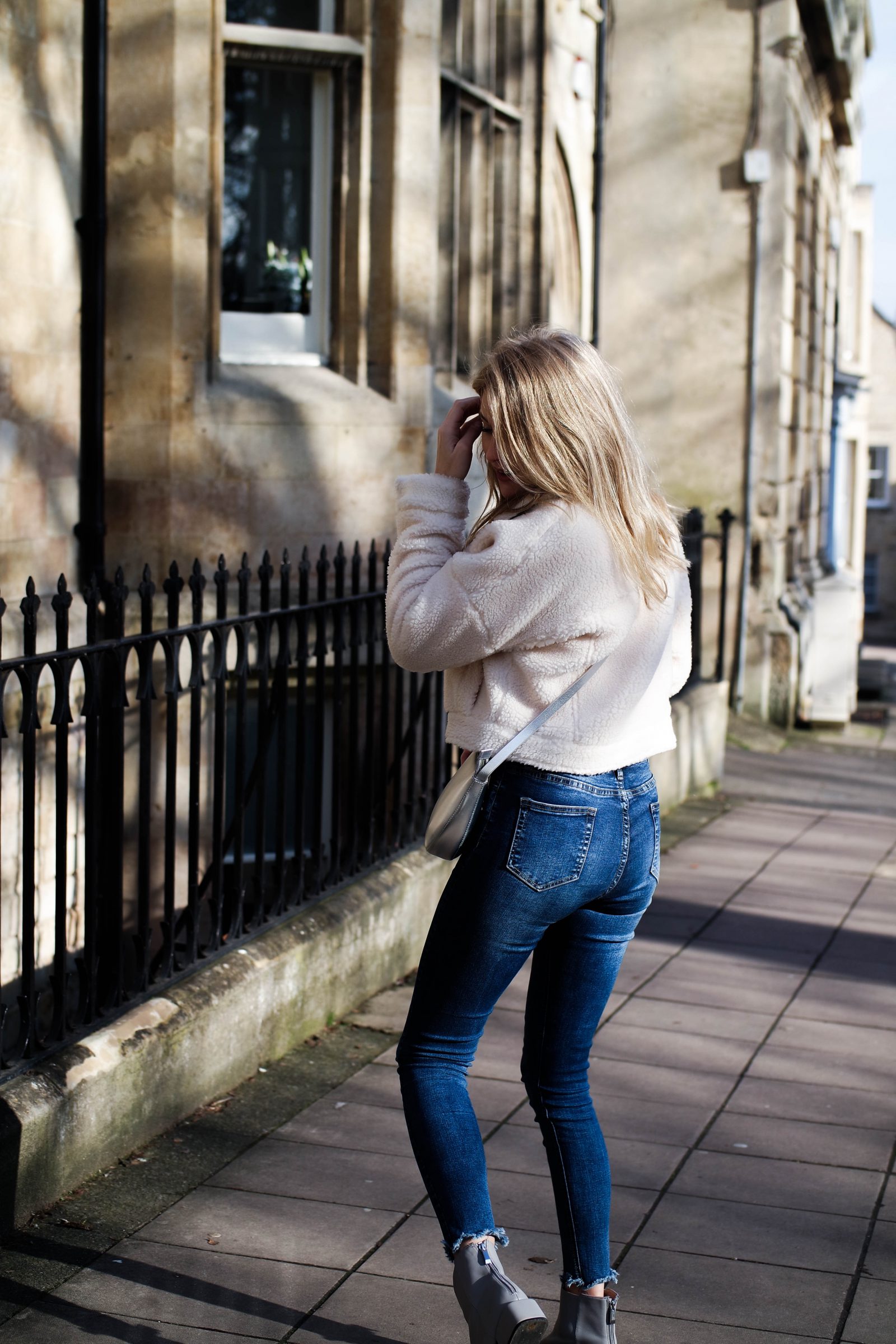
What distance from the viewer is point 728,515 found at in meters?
11.0

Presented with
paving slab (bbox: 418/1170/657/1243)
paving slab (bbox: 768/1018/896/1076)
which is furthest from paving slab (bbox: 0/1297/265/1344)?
paving slab (bbox: 768/1018/896/1076)

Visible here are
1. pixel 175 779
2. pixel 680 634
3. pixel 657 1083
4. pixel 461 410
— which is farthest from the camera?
pixel 657 1083

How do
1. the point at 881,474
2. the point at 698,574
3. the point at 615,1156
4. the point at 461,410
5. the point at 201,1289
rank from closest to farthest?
the point at 461,410, the point at 201,1289, the point at 615,1156, the point at 698,574, the point at 881,474

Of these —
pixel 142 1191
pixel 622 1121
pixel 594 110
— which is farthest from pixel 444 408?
pixel 594 110

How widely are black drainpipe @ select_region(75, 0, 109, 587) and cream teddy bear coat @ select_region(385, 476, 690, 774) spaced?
333 centimetres

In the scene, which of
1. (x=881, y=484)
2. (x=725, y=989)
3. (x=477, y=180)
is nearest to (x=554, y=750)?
(x=725, y=989)

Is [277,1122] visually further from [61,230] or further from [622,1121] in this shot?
[61,230]

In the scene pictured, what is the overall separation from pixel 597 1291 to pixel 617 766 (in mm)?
926

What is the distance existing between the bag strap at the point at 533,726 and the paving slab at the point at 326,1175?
1.43 metres

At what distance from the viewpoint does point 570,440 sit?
2.52 meters

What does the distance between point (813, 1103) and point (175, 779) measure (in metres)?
1.94

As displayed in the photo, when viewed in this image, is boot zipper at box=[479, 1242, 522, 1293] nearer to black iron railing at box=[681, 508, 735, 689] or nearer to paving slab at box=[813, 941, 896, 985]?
paving slab at box=[813, 941, 896, 985]

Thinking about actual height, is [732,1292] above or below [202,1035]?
below

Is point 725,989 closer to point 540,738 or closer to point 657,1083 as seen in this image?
point 657,1083
